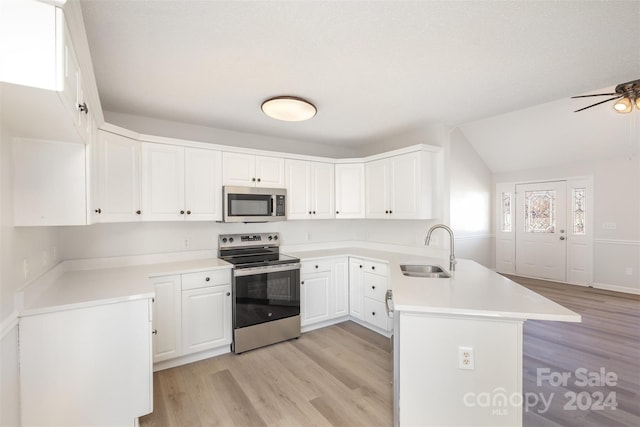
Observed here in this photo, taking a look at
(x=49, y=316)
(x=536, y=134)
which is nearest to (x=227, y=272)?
(x=49, y=316)

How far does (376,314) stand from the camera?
3.24m

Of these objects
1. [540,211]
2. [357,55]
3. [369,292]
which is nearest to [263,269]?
[369,292]

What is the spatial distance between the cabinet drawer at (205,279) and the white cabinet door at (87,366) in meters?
0.74

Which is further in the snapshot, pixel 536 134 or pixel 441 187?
pixel 536 134

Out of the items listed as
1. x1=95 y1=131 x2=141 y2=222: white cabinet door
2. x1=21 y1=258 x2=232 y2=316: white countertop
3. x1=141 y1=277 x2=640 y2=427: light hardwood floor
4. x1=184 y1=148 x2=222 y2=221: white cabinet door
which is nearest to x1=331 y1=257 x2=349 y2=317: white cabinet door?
x1=141 y1=277 x2=640 y2=427: light hardwood floor

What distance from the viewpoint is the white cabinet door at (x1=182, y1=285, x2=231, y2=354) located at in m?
2.58

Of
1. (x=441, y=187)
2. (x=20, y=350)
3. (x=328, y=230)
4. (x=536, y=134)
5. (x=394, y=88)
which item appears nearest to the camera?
(x=20, y=350)

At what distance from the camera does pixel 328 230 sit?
417 centimetres

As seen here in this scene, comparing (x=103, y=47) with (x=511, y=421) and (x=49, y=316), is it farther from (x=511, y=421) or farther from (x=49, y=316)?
(x=511, y=421)

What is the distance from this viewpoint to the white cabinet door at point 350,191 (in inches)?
153

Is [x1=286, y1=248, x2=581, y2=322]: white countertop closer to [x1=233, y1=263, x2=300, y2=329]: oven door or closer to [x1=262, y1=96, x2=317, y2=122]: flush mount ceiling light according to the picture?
[x1=233, y1=263, x2=300, y2=329]: oven door

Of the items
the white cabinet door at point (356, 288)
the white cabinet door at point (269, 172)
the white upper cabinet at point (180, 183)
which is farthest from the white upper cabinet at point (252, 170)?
the white cabinet door at point (356, 288)

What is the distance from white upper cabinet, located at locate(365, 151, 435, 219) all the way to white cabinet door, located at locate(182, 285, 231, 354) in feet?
6.76

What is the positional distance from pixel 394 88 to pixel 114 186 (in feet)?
8.09
